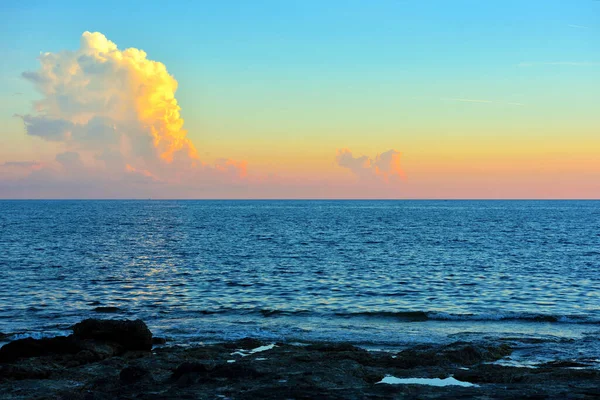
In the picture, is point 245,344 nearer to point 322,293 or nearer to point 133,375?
point 133,375

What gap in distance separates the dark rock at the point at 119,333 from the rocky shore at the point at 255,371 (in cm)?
4

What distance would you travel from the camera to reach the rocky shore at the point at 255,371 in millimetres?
15414

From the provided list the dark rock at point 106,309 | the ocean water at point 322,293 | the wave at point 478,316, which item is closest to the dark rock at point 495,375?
the ocean water at point 322,293

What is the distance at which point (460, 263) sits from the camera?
176ft

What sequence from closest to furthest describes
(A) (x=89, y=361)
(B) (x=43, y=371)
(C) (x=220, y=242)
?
1. (B) (x=43, y=371)
2. (A) (x=89, y=361)
3. (C) (x=220, y=242)

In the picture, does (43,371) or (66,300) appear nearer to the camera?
(43,371)

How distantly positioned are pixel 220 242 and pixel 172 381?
204 feet

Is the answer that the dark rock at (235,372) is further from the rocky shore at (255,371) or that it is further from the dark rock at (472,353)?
the dark rock at (472,353)

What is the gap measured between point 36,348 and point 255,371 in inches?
333

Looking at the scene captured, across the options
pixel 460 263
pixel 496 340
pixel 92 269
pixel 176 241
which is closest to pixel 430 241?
pixel 460 263

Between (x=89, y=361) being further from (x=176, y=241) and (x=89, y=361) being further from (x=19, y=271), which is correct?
(x=176, y=241)

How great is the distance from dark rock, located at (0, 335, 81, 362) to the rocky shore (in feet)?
0.11

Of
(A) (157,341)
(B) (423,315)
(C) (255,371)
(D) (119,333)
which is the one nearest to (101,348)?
(D) (119,333)

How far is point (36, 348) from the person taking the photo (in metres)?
20.5
